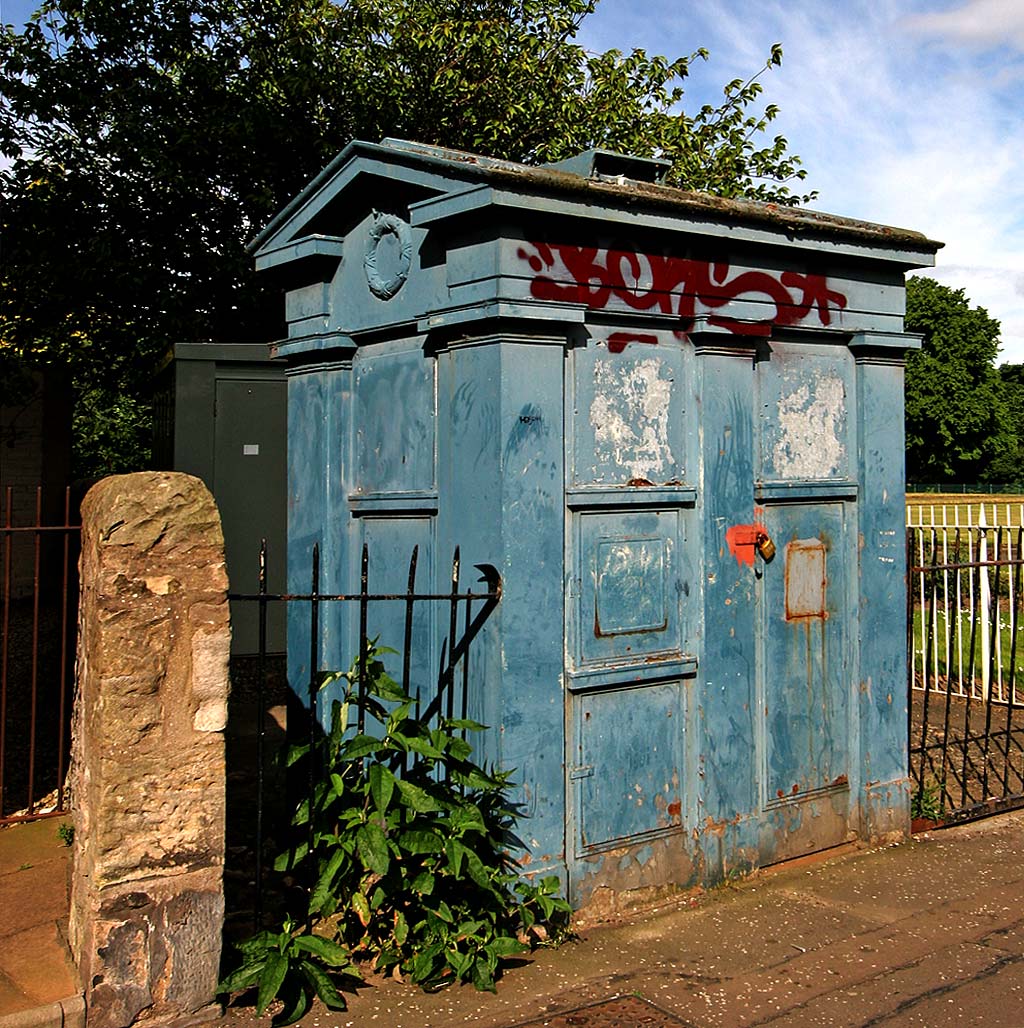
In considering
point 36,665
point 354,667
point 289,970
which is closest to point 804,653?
point 354,667

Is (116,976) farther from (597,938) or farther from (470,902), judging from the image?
(597,938)

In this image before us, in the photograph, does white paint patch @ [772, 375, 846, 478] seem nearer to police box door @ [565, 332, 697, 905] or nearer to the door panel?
the door panel

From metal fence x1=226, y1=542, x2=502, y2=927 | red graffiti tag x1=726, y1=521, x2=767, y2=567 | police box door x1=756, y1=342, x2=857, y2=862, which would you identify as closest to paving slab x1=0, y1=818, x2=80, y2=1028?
metal fence x1=226, y1=542, x2=502, y2=927

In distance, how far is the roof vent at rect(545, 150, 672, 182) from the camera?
512 centimetres

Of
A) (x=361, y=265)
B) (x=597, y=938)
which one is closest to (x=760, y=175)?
(x=361, y=265)

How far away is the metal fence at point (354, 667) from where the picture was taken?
4.17m

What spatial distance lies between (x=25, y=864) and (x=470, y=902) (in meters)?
2.34

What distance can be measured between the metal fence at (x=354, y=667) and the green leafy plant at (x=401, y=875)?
0.17 metres

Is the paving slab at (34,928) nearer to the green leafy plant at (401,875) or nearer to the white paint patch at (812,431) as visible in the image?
the green leafy plant at (401,875)

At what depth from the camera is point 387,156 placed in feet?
16.4

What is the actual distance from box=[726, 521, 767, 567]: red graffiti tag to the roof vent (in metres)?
1.80

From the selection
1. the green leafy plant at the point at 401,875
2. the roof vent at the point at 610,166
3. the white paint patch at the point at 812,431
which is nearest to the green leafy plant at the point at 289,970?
the green leafy plant at the point at 401,875

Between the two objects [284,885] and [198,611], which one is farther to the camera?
[284,885]

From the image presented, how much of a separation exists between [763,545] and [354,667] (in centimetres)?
220
